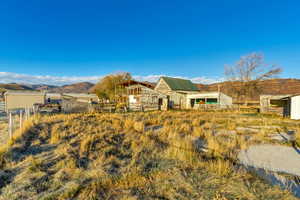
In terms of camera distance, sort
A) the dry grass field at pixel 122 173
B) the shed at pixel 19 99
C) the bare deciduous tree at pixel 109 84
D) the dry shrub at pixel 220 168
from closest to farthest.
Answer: the dry grass field at pixel 122 173 → the dry shrub at pixel 220 168 → the shed at pixel 19 99 → the bare deciduous tree at pixel 109 84

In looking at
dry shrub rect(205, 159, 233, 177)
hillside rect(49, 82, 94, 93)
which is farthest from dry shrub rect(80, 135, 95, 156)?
hillside rect(49, 82, 94, 93)

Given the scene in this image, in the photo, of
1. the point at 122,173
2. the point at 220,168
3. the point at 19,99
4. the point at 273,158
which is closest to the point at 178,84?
the point at 273,158

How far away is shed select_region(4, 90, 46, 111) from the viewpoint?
22355 millimetres

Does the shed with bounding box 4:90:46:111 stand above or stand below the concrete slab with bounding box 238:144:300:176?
above

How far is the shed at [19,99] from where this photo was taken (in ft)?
73.3

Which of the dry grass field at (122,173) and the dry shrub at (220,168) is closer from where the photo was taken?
the dry grass field at (122,173)

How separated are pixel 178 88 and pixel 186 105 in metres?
3.96

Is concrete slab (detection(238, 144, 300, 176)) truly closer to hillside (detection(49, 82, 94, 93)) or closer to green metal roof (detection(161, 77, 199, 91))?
green metal roof (detection(161, 77, 199, 91))

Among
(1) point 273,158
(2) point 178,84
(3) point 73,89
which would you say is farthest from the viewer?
(3) point 73,89

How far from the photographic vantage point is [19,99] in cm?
2339

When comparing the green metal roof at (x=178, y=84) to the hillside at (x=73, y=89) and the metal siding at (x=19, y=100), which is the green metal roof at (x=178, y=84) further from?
the hillside at (x=73, y=89)

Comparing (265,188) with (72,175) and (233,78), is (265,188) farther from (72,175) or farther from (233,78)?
(233,78)

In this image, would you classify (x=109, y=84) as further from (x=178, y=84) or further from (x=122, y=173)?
(x=122, y=173)

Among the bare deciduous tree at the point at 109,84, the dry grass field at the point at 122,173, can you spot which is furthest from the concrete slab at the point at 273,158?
the bare deciduous tree at the point at 109,84
